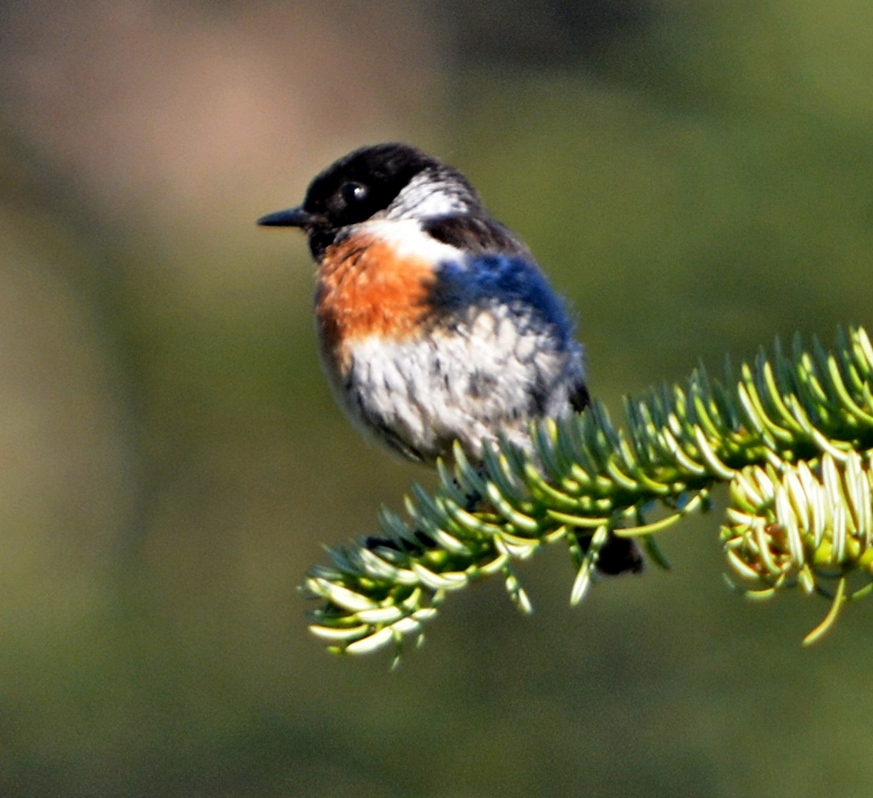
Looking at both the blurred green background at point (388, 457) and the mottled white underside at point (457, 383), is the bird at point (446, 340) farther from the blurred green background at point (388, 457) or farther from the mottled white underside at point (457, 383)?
the blurred green background at point (388, 457)

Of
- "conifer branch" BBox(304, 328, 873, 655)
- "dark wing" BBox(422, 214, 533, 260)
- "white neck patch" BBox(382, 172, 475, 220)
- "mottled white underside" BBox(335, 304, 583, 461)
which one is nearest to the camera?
"conifer branch" BBox(304, 328, 873, 655)

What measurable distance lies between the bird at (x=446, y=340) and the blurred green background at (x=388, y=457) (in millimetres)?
393

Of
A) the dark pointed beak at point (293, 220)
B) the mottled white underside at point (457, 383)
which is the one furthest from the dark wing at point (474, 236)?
the dark pointed beak at point (293, 220)

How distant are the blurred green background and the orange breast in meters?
0.67

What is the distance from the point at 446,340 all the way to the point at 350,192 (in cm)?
93

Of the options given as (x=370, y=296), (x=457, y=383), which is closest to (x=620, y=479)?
(x=457, y=383)

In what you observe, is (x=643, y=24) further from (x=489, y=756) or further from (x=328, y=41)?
(x=328, y=41)

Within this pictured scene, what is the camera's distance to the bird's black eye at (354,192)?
4184 mm

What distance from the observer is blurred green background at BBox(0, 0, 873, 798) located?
377 centimetres

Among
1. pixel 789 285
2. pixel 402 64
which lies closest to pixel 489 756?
pixel 789 285

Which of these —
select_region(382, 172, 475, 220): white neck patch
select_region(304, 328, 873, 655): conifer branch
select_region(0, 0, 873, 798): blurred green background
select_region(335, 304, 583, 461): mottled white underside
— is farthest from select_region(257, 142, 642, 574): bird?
select_region(304, 328, 873, 655): conifer branch

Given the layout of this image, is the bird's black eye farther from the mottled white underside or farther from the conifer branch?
the conifer branch

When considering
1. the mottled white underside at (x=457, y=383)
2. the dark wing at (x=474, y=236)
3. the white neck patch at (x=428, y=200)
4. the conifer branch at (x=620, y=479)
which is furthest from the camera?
the white neck patch at (x=428, y=200)

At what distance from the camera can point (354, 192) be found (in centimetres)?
419
